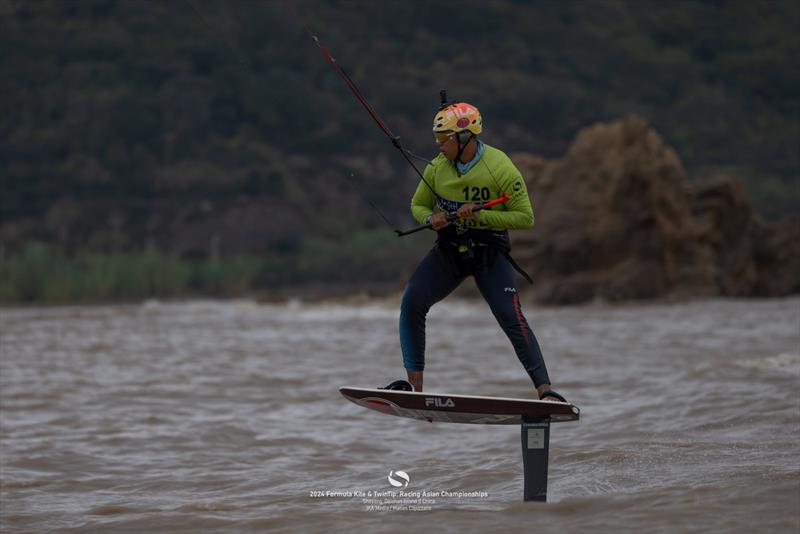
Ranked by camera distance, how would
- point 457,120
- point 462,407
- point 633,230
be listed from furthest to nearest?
point 633,230 < point 457,120 < point 462,407

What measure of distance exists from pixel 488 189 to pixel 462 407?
4.49ft

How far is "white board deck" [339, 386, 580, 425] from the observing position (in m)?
7.50

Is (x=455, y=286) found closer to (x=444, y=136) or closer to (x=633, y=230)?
(x=444, y=136)

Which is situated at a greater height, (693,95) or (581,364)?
(693,95)

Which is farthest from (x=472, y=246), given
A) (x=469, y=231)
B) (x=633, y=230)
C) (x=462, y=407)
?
(x=633, y=230)

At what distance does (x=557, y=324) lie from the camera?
27.9 metres

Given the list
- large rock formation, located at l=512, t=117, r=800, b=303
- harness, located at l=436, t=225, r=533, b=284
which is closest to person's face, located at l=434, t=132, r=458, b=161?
harness, located at l=436, t=225, r=533, b=284

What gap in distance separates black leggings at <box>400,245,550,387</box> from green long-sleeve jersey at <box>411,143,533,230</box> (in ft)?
0.83

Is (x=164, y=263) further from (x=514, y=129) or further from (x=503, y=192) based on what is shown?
(x=503, y=192)

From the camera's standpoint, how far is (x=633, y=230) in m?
36.6

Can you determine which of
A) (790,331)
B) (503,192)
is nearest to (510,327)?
(503,192)

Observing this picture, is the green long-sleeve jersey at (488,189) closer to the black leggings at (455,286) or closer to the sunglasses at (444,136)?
the sunglasses at (444,136)

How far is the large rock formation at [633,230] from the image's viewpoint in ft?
119

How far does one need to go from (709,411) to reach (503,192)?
4.11m
